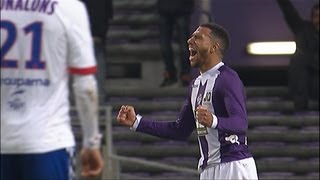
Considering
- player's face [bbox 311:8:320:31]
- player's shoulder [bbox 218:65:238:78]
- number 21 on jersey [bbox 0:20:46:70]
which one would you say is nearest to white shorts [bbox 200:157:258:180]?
player's shoulder [bbox 218:65:238:78]

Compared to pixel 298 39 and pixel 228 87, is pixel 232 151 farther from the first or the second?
pixel 298 39

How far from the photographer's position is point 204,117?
803cm

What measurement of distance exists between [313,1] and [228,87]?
6868 millimetres

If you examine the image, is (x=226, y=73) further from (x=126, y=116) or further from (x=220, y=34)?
(x=126, y=116)

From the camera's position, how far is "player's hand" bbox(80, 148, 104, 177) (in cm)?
604

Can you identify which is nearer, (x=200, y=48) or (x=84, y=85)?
(x=84, y=85)

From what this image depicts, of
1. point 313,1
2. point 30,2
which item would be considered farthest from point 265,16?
point 30,2

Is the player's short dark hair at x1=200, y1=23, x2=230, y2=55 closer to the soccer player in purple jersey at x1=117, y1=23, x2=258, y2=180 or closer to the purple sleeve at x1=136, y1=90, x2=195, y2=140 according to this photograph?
the soccer player in purple jersey at x1=117, y1=23, x2=258, y2=180

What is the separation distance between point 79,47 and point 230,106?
2375mm

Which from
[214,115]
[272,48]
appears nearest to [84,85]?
[214,115]

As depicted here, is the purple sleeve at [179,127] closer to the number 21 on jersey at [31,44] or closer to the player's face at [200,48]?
the player's face at [200,48]

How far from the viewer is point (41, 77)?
6.18 meters


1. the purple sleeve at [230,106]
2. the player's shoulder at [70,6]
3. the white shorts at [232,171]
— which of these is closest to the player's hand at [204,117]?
the purple sleeve at [230,106]

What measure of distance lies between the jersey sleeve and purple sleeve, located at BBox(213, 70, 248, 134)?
84.5 inches
